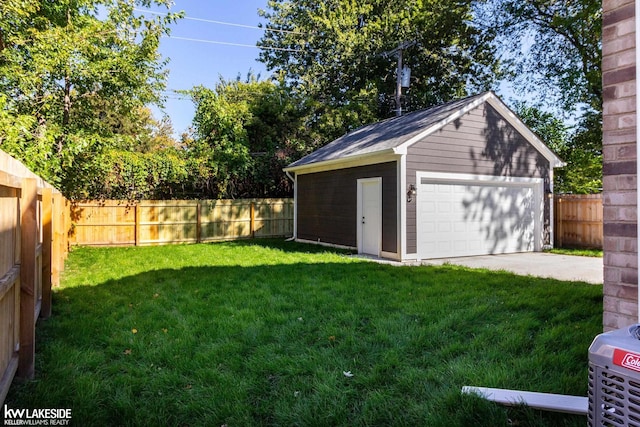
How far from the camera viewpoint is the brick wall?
2.23 metres

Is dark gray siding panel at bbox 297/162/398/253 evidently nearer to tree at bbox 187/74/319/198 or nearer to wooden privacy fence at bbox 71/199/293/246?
wooden privacy fence at bbox 71/199/293/246

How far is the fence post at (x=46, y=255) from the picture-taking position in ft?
14.8

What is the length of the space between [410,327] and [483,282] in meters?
2.61

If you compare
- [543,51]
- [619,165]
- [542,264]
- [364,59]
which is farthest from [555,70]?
[619,165]

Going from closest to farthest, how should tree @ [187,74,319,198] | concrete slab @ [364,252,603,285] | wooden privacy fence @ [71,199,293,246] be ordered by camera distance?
concrete slab @ [364,252,603,285]
wooden privacy fence @ [71,199,293,246]
tree @ [187,74,319,198]

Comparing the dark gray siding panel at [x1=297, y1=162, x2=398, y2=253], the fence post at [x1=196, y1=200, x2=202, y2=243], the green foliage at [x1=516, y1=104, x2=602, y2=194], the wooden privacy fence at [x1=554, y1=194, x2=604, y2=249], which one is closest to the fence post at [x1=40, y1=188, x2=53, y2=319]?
the dark gray siding panel at [x1=297, y1=162, x2=398, y2=253]

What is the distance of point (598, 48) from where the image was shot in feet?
37.4

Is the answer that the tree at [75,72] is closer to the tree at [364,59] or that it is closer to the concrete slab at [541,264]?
the concrete slab at [541,264]

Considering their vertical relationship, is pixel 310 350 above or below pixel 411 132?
below

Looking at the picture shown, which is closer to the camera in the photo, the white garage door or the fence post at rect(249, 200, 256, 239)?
the white garage door

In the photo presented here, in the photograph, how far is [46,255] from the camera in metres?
4.69

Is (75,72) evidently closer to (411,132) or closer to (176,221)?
(176,221)

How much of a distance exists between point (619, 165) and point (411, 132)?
7637 millimetres

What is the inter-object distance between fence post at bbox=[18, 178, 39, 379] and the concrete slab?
6.73 m
